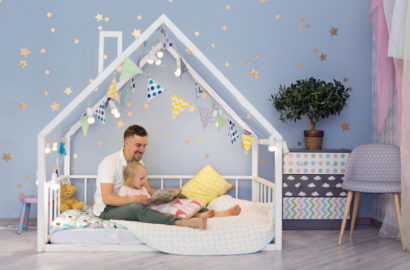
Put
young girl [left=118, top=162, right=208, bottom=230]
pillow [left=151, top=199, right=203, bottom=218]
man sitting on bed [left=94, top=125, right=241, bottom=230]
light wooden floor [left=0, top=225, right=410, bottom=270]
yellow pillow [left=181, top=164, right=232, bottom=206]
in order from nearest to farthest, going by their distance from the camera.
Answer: light wooden floor [left=0, top=225, right=410, bottom=270] → young girl [left=118, top=162, right=208, bottom=230] → man sitting on bed [left=94, top=125, right=241, bottom=230] → pillow [left=151, top=199, right=203, bottom=218] → yellow pillow [left=181, top=164, right=232, bottom=206]

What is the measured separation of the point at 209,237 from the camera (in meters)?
2.87

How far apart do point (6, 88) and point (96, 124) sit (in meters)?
0.76

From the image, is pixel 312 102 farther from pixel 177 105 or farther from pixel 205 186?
pixel 177 105

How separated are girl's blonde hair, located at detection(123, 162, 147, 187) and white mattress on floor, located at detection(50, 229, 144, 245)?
1.34 ft

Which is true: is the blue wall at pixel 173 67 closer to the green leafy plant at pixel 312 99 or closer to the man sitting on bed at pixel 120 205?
the green leafy plant at pixel 312 99

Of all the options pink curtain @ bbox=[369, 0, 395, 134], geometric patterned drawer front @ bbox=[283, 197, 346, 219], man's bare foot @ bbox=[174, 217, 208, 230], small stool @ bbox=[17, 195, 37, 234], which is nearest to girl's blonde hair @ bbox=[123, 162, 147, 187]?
man's bare foot @ bbox=[174, 217, 208, 230]

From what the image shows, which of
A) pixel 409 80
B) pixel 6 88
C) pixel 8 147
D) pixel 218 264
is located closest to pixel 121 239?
pixel 218 264

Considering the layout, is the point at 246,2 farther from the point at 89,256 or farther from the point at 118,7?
the point at 89,256

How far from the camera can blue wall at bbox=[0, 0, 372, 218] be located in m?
3.85

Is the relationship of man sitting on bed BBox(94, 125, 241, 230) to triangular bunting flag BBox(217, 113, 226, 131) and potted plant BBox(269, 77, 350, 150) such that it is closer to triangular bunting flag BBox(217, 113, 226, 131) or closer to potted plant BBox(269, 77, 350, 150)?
triangular bunting flag BBox(217, 113, 226, 131)

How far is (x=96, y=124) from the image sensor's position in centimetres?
389

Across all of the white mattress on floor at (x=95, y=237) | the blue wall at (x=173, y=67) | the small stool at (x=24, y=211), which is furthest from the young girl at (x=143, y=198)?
the small stool at (x=24, y=211)

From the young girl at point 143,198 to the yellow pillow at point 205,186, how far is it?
41cm

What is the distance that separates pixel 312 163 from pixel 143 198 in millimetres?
1341
